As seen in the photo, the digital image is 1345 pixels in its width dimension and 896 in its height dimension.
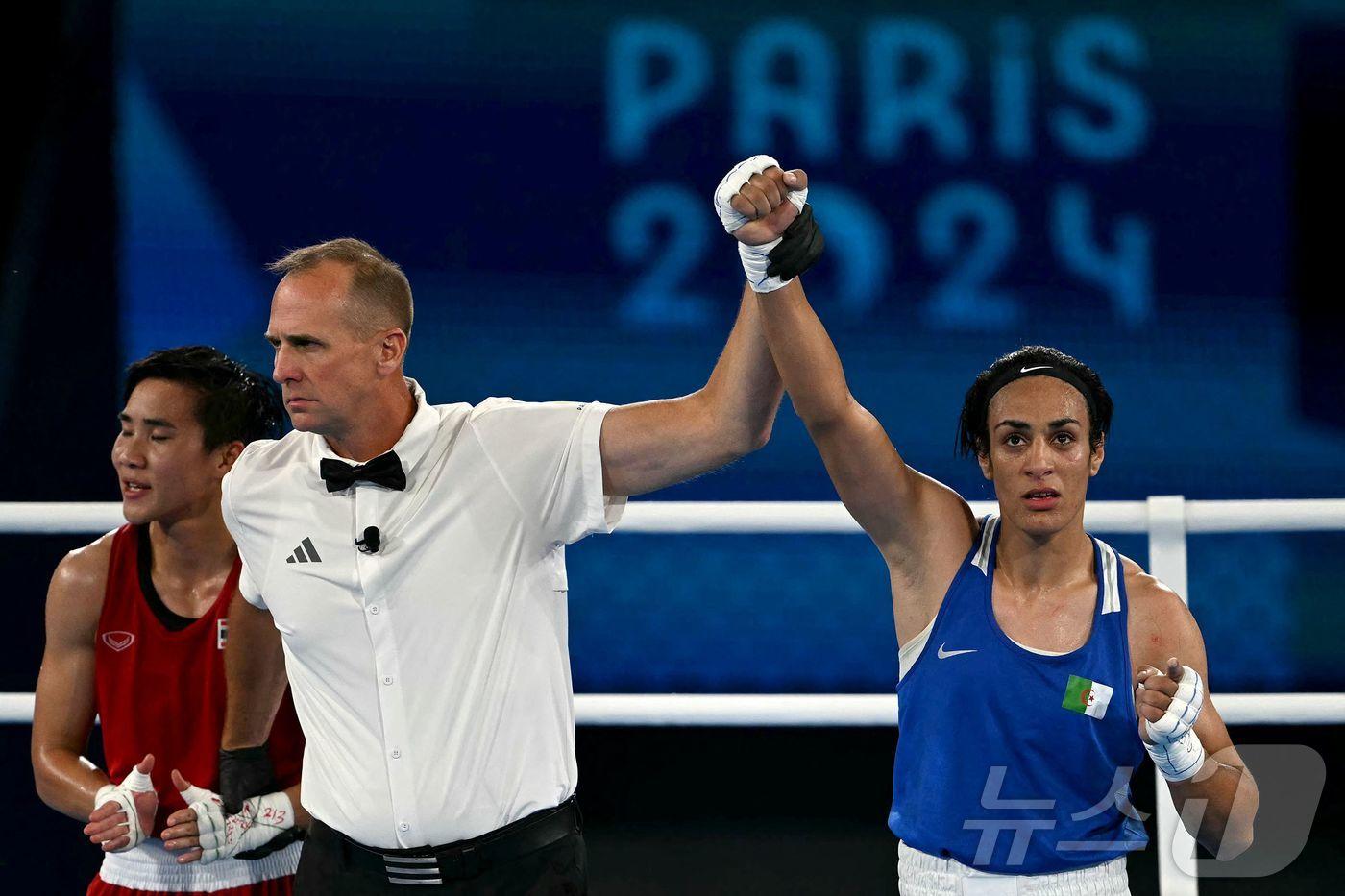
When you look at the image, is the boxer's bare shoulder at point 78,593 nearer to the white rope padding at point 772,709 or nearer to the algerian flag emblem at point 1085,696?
the white rope padding at point 772,709

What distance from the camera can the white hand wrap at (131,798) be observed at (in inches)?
80.6

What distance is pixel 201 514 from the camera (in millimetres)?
2266

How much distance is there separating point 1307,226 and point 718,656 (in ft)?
7.64

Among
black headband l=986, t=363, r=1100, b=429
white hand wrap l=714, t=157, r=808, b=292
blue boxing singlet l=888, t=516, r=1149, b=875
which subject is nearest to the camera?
white hand wrap l=714, t=157, r=808, b=292

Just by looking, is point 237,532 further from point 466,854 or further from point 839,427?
point 839,427

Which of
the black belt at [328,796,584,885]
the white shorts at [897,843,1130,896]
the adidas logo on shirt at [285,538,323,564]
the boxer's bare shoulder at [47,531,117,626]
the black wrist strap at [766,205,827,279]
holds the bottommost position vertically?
the white shorts at [897,843,1130,896]

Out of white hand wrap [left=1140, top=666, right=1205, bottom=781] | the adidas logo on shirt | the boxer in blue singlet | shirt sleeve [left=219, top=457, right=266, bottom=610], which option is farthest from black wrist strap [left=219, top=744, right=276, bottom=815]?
white hand wrap [left=1140, top=666, right=1205, bottom=781]

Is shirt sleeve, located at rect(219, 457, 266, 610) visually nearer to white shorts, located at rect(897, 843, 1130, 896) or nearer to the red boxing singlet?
the red boxing singlet

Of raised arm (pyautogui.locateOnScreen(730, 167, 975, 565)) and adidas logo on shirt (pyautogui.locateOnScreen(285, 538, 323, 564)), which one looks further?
adidas logo on shirt (pyautogui.locateOnScreen(285, 538, 323, 564))

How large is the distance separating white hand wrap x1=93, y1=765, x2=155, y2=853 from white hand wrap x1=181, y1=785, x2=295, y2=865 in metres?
0.06

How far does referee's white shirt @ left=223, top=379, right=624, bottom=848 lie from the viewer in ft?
6.06

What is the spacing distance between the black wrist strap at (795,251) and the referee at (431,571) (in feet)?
0.30

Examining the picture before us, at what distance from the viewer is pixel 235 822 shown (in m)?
2.07

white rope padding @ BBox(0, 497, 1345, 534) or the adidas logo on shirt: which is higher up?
the adidas logo on shirt
